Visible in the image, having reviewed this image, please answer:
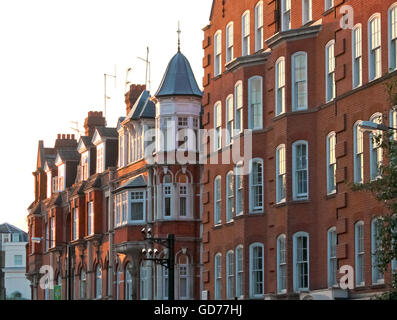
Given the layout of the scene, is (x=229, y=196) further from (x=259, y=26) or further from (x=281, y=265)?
Answer: (x=259, y=26)

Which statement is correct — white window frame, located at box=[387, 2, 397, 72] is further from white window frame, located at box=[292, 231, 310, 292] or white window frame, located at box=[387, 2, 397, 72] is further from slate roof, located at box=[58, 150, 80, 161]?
slate roof, located at box=[58, 150, 80, 161]

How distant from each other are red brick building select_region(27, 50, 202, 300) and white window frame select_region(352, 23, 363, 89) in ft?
81.0

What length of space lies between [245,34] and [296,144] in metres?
8.78

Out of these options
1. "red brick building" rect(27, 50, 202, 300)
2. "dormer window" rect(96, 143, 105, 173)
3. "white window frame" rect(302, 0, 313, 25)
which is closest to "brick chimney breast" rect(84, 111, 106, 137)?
"red brick building" rect(27, 50, 202, 300)

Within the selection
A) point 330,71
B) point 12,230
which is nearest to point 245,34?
point 330,71

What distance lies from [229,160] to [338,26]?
11209 mm

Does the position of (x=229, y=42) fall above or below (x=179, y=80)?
below

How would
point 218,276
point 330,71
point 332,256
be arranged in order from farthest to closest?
point 218,276 < point 330,71 < point 332,256

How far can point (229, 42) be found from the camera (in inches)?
1948

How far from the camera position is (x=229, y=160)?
4712cm

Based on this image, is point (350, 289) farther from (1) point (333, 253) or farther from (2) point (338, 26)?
(2) point (338, 26)

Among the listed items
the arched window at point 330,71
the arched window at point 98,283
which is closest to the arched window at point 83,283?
the arched window at point 98,283

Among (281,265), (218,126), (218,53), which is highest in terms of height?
(218,53)
